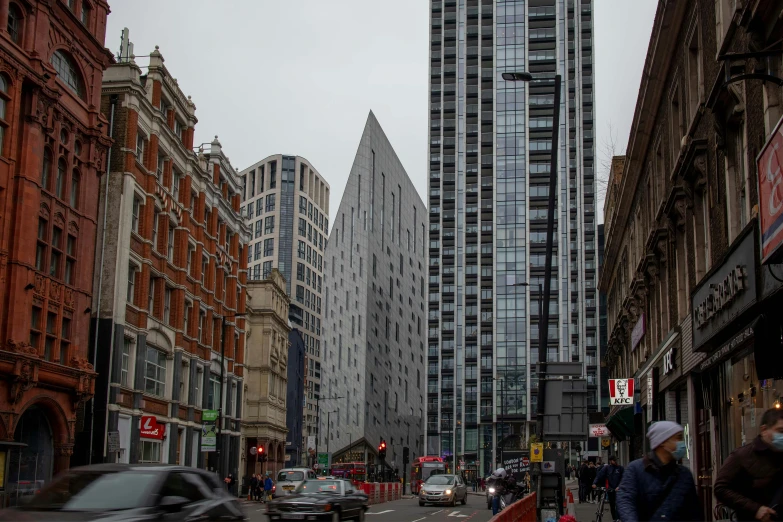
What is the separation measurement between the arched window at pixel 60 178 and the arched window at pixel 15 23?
492 cm

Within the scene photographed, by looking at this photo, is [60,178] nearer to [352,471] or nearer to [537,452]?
[537,452]

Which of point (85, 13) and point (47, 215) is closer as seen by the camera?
point (47, 215)

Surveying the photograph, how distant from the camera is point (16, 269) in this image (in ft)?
102

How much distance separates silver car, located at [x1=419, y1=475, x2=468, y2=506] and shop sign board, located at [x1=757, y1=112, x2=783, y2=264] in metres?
32.9

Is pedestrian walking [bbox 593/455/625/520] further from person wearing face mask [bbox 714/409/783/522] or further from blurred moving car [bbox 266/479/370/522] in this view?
person wearing face mask [bbox 714/409/783/522]

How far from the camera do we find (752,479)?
686 cm

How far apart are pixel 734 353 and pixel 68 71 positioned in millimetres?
28380

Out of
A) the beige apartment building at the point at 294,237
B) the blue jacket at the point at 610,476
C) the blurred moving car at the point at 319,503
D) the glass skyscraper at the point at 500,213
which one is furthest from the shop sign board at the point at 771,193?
the beige apartment building at the point at 294,237

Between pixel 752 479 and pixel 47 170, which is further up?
pixel 47 170

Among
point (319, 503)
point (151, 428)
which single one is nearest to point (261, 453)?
point (151, 428)

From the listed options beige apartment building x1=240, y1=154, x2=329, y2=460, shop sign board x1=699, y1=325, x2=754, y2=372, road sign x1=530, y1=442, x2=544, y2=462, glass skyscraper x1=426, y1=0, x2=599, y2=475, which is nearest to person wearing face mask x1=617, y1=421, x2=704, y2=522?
shop sign board x1=699, y1=325, x2=754, y2=372

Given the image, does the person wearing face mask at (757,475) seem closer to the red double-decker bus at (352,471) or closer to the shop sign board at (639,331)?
the shop sign board at (639,331)

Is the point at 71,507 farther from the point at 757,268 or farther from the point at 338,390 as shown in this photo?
the point at 338,390

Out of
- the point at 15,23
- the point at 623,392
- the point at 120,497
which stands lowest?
the point at 120,497
